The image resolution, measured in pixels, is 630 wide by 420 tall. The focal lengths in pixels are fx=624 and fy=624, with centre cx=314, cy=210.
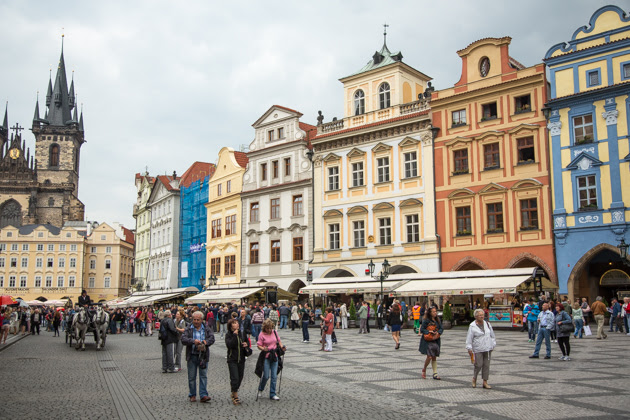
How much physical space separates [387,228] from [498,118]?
9.83m

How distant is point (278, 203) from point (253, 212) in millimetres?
3179

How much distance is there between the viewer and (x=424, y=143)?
3875 centimetres

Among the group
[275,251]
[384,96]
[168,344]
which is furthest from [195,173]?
[168,344]

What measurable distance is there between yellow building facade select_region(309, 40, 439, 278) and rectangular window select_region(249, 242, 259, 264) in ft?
22.2

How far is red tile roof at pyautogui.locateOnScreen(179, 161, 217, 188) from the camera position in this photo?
6444 centimetres

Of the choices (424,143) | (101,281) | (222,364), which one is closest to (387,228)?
(424,143)

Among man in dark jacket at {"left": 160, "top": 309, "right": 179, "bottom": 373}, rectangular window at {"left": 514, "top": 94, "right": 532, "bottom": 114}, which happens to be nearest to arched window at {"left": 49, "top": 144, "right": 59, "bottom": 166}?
rectangular window at {"left": 514, "top": 94, "right": 532, "bottom": 114}

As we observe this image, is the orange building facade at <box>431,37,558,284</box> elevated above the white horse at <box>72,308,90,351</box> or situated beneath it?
elevated above

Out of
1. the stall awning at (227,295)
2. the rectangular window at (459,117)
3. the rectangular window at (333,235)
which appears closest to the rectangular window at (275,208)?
the rectangular window at (333,235)

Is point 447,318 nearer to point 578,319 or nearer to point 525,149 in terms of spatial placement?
point 578,319

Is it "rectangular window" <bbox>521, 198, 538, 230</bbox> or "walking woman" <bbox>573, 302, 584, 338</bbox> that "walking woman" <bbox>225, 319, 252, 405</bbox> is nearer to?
"walking woman" <bbox>573, 302, 584, 338</bbox>

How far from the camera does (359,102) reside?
43438 mm

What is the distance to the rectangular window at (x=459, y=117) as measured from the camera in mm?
37344

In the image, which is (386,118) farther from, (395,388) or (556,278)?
(395,388)
